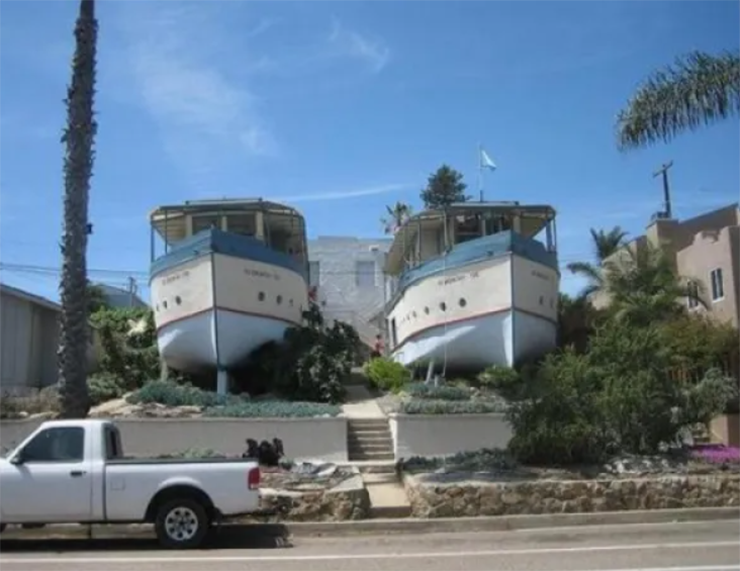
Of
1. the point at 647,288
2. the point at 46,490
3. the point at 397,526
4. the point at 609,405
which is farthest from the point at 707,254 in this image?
the point at 46,490

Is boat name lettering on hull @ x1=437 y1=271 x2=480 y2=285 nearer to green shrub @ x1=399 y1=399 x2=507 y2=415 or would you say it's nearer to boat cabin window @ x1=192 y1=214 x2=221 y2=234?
Answer: green shrub @ x1=399 y1=399 x2=507 y2=415

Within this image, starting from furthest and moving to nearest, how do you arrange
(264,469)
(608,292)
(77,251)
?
1. (608,292)
2. (77,251)
3. (264,469)

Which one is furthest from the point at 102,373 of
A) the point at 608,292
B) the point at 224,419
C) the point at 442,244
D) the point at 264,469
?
the point at 608,292

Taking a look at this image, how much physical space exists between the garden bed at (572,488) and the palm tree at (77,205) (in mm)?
6815

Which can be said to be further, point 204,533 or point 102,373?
point 102,373

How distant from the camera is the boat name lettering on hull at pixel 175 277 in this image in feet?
88.9

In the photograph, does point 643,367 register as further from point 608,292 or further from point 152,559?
point 608,292

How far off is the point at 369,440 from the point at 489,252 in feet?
25.9

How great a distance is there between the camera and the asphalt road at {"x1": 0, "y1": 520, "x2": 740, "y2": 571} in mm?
9648

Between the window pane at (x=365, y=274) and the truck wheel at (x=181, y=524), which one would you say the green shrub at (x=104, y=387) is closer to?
the truck wheel at (x=181, y=524)

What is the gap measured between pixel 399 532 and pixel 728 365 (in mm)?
16692

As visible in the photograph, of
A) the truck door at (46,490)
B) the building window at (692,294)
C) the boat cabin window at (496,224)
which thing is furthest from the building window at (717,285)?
the truck door at (46,490)

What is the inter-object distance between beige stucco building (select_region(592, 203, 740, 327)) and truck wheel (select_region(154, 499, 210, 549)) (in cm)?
2257

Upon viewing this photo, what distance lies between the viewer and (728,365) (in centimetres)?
2595
